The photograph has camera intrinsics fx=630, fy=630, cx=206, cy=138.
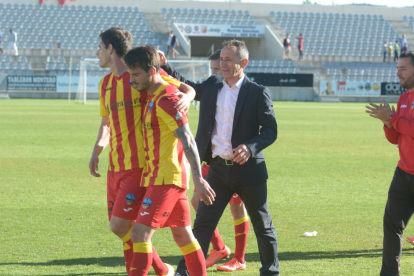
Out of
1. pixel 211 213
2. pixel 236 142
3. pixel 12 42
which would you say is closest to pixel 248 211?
pixel 211 213

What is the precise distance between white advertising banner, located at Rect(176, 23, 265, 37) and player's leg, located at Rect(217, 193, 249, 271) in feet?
148

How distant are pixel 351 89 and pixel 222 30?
12.4 m

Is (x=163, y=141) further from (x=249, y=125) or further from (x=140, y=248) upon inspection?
(x=249, y=125)

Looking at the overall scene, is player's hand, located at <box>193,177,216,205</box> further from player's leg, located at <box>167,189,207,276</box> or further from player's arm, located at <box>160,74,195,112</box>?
player's arm, located at <box>160,74,195,112</box>

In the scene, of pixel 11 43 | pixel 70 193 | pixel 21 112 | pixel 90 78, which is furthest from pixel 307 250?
pixel 11 43

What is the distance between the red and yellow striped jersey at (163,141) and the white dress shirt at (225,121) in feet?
1.95

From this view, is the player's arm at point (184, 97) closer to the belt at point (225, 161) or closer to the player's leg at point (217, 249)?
the belt at point (225, 161)

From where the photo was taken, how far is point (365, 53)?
5291cm

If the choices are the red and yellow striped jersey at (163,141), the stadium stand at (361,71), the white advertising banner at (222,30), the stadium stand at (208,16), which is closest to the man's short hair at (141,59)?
the red and yellow striped jersey at (163,141)

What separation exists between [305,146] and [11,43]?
103ft

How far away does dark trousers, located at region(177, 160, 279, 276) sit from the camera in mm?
4977

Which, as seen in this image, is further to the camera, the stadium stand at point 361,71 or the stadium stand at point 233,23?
the stadium stand at point 361,71

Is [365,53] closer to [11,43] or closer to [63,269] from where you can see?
[11,43]

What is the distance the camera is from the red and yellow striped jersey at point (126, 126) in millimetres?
4750
